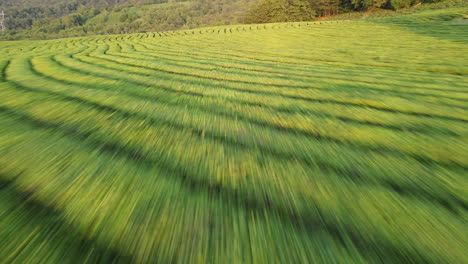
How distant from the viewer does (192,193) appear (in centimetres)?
62

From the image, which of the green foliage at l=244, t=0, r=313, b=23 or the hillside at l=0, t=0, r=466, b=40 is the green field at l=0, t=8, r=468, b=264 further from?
the green foliage at l=244, t=0, r=313, b=23

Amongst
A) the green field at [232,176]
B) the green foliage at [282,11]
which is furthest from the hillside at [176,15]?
the green field at [232,176]

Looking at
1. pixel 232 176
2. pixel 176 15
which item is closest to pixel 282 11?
pixel 232 176

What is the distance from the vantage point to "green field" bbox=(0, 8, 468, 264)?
1.58 ft

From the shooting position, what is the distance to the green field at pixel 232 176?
48 cm

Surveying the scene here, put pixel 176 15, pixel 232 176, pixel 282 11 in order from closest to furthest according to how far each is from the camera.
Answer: pixel 232 176, pixel 282 11, pixel 176 15

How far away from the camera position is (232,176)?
701 millimetres

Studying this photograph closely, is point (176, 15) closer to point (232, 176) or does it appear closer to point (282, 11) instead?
point (282, 11)

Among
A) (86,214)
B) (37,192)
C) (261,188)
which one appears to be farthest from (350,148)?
(37,192)

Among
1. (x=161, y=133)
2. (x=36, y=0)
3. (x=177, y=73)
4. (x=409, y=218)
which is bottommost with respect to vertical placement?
(x=409, y=218)

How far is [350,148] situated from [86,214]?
0.92 m

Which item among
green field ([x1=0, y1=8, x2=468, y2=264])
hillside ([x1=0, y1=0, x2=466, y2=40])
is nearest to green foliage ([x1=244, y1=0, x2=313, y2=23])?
hillside ([x1=0, y1=0, x2=466, y2=40])

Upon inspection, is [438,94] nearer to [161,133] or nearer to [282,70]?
[282,70]

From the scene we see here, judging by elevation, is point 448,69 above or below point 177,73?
below
